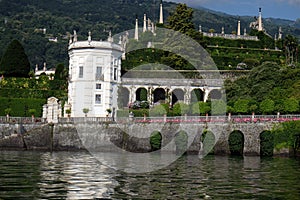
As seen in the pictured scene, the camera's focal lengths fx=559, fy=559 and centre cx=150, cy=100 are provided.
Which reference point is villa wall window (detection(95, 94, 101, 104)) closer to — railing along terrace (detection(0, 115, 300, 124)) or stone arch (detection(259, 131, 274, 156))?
railing along terrace (detection(0, 115, 300, 124))

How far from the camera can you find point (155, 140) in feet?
177

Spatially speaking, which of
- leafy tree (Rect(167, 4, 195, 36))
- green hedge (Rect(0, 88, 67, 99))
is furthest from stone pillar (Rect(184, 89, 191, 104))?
green hedge (Rect(0, 88, 67, 99))

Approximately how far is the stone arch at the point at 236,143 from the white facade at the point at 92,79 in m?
20.0

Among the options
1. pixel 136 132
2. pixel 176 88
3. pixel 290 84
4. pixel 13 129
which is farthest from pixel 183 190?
pixel 176 88

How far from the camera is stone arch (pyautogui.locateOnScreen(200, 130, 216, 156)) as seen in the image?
169 ft

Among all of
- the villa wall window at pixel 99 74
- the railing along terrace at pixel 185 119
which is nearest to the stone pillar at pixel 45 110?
the railing along terrace at pixel 185 119

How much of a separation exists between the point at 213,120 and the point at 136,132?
311 inches

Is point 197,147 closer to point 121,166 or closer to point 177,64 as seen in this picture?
point 121,166

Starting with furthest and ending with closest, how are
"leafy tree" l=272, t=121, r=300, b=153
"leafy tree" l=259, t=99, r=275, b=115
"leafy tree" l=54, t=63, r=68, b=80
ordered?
"leafy tree" l=54, t=63, r=68, b=80, "leafy tree" l=259, t=99, r=275, b=115, "leafy tree" l=272, t=121, r=300, b=153

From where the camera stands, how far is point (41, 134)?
184 ft

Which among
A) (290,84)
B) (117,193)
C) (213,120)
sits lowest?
(117,193)

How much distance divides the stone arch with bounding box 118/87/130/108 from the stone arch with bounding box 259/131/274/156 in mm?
24623

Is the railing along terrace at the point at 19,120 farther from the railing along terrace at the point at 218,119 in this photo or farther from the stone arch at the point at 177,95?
the stone arch at the point at 177,95

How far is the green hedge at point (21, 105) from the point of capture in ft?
209
